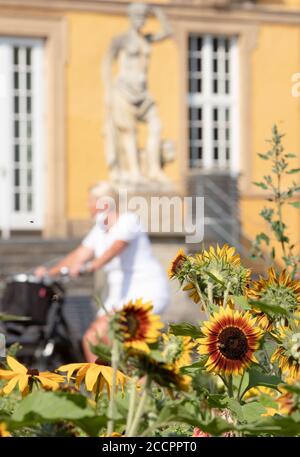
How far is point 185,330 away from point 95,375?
15cm

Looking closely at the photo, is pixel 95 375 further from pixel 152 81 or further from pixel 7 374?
pixel 152 81

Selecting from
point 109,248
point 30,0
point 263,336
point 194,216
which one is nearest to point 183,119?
point 30,0

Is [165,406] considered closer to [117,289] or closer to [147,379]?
[147,379]

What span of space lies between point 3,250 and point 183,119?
5.23m

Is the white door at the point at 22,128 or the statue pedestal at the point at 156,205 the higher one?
the white door at the point at 22,128

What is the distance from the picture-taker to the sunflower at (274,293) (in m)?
1.83

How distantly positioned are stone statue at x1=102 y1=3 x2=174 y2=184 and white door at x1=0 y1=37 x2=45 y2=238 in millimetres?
2969

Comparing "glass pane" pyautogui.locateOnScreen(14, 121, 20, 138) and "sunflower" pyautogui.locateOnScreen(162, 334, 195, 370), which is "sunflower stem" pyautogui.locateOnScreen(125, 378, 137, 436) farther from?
"glass pane" pyautogui.locateOnScreen(14, 121, 20, 138)

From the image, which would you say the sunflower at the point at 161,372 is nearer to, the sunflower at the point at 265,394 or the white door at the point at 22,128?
the sunflower at the point at 265,394

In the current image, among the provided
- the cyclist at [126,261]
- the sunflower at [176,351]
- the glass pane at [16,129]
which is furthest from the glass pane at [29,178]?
the sunflower at [176,351]

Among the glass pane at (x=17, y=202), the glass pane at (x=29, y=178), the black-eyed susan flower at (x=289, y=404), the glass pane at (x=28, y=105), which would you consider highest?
the glass pane at (x=28, y=105)

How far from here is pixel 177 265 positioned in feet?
6.23

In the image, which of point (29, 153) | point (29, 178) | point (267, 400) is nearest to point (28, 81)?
point (29, 153)

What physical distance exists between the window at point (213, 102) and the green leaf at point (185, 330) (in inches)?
732
